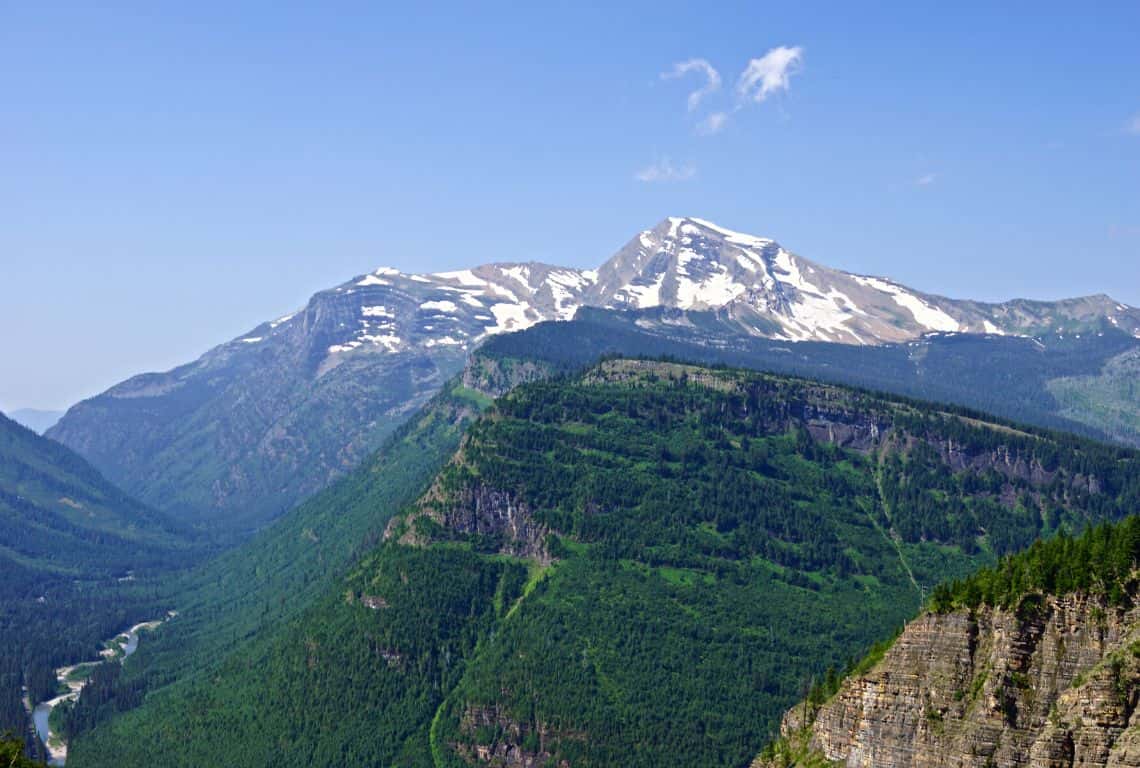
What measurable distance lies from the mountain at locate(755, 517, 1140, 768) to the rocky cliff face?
9cm

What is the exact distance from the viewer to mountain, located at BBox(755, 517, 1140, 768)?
316 feet

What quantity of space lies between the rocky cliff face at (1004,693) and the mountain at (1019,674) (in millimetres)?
91

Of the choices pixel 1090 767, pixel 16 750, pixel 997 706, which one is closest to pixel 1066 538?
pixel 997 706

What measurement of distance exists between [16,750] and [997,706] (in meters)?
114

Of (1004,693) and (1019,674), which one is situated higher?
(1019,674)

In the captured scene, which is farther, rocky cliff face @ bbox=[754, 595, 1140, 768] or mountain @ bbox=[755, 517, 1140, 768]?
mountain @ bbox=[755, 517, 1140, 768]

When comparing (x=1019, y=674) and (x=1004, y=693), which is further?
(x=1019, y=674)

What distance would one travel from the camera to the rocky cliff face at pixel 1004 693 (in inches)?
3765

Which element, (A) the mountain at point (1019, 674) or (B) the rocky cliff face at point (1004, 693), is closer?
(B) the rocky cliff face at point (1004, 693)

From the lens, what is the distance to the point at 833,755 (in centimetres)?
12306

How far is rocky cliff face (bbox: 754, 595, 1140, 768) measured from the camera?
95.6 metres

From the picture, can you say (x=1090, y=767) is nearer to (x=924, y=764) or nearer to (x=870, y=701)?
(x=924, y=764)

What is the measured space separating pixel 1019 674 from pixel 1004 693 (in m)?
2.01

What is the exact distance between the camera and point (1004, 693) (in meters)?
105
